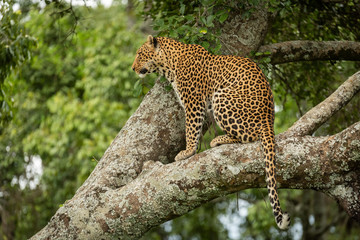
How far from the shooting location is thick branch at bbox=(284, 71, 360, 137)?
16.1 ft

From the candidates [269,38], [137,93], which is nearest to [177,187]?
[137,93]

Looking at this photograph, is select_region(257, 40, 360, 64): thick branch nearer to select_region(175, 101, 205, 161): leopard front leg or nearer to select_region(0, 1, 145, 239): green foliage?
select_region(175, 101, 205, 161): leopard front leg

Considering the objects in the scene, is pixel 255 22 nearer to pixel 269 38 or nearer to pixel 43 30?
pixel 269 38

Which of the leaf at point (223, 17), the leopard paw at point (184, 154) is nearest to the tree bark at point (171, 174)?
the leopard paw at point (184, 154)

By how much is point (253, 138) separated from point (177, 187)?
0.93 meters

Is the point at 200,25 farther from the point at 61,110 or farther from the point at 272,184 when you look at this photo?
the point at 61,110

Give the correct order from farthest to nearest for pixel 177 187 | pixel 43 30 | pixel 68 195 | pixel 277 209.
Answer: pixel 43 30
pixel 68 195
pixel 177 187
pixel 277 209

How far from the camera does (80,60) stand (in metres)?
16.1

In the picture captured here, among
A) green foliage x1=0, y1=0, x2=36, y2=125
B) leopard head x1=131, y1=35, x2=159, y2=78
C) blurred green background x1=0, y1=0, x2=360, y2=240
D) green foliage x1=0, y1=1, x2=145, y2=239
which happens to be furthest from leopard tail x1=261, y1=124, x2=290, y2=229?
green foliage x1=0, y1=1, x2=145, y2=239

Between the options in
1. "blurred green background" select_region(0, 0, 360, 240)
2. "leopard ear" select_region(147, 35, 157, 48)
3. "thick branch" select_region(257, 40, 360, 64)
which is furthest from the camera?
"blurred green background" select_region(0, 0, 360, 240)

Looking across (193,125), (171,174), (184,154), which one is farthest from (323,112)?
(171,174)

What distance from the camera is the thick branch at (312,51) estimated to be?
722 centimetres

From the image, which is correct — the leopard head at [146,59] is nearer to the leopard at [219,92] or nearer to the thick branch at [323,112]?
the leopard at [219,92]

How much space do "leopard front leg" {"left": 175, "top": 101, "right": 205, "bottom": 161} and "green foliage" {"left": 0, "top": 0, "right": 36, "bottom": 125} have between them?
3648 mm
